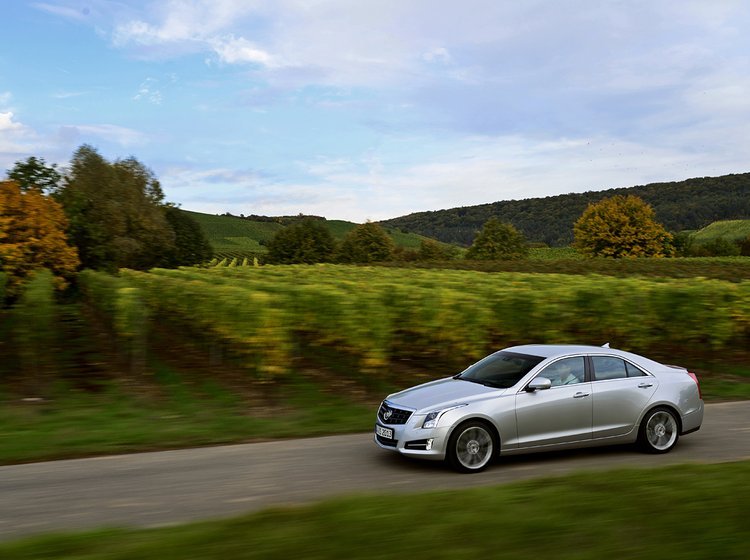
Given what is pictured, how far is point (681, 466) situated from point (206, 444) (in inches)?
289

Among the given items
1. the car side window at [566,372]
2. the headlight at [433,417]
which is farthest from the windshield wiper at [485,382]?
the headlight at [433,417]

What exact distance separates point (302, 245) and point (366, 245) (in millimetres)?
9884

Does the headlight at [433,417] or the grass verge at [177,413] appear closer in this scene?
the headlight at [433,417]

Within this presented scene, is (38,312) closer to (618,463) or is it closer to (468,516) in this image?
(618,463)

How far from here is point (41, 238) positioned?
48531 mm

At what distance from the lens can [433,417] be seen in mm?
9422

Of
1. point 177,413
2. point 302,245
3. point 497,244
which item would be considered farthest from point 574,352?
point 497,244

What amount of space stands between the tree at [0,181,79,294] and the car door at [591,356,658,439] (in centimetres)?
4109

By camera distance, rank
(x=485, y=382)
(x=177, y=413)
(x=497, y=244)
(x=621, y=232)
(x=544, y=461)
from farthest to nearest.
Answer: (x=497, y=244), (x=621, y=232), (x=177, y=413), (x=485, y=382), (x=544, y=461)

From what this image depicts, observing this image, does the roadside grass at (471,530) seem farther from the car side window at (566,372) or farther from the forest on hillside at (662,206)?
the forest on hillside at (662,206)

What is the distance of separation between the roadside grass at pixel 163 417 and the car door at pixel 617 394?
4.33 metres

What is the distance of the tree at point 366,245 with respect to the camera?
101125mm

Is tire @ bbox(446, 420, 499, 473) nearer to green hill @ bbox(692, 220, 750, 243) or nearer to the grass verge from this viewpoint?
the grass verge

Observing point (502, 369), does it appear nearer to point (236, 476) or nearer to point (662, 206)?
point (236, 476)
